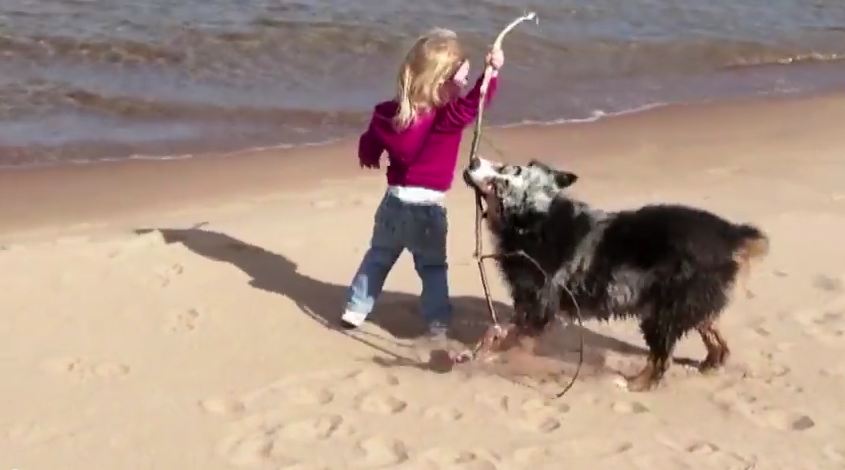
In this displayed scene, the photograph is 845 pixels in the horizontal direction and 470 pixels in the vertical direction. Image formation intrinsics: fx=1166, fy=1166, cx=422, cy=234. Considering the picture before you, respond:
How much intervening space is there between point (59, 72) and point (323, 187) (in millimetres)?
3896

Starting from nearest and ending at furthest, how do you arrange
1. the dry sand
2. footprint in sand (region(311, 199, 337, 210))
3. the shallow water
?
the dry sand < footprint in sand (region(311, 199, 337, 210)) < the shallow water

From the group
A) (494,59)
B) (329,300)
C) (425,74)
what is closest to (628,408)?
(494,59)

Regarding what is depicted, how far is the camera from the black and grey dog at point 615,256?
464 centimetres

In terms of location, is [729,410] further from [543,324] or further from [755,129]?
[755,129]

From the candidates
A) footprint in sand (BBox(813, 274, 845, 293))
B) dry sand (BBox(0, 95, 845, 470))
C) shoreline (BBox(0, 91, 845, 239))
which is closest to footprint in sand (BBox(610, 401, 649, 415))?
dry sand (BBox(0, 95, 845, 470))

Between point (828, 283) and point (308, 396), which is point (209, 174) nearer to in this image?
point (308, 396)

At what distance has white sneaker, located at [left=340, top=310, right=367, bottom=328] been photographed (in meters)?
5.45

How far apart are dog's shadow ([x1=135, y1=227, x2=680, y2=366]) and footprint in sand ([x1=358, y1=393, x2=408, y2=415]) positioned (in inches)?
16.6

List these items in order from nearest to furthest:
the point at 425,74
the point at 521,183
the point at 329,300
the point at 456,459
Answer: the point at 456,459, the point at 521,183, the point at 425,74, the point at 329,300

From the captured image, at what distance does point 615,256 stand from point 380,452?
1.26 metres

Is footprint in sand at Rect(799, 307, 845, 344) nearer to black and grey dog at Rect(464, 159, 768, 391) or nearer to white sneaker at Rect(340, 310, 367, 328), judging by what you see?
black and grey dog at Rect(464, 159, 768, 391)

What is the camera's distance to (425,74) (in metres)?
5.01

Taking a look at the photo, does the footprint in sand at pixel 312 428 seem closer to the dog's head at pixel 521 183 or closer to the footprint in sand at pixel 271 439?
the footprint in sand at pixel 271 439

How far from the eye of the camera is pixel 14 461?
4121mm
